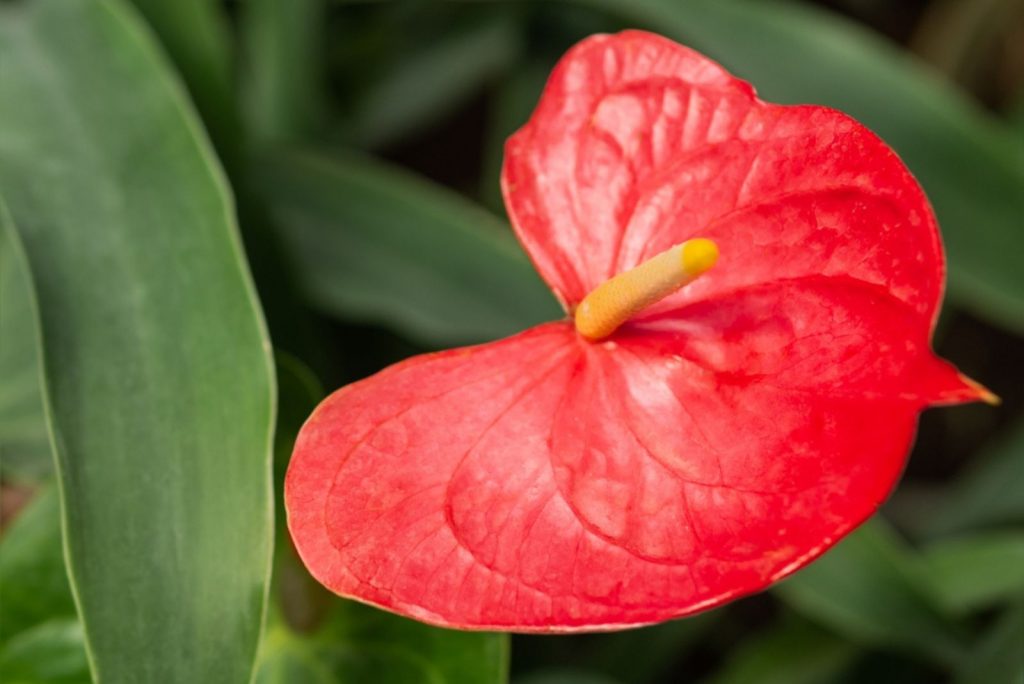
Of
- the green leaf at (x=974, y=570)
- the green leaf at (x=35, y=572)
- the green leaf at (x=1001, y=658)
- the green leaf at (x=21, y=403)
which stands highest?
the green leaf at (x=1001, y=658)

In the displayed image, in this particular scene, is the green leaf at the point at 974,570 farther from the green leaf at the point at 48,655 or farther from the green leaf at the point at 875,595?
the green leaf at the point at 48,655

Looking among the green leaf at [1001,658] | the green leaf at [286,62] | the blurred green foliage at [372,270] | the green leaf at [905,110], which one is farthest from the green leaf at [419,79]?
the green leaf at [1001,658]

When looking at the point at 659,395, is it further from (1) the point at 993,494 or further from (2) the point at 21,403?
(1) the point at 993,494

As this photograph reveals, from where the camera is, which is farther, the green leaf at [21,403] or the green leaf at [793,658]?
the green leaf at [793,658]

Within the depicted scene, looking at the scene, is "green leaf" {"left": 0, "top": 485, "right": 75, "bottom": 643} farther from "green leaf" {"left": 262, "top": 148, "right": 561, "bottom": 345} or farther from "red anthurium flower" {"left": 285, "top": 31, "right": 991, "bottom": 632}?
"green leaf" {"left": 262, "top": 148, "right": 561, "bottom": 345}

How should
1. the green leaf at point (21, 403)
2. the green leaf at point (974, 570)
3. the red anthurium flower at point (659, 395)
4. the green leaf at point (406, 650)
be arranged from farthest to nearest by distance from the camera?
1. the green leaf at point (974, 570)
2. the green leaf at point (21, 403)
3. the green leaf at point (406, 650)
4. the red anthurium flower at point (659, 395)

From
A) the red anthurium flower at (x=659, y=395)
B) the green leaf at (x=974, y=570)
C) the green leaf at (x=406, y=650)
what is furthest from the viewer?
the green leaf at (x=974, y=570)

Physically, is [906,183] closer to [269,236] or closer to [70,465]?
[70,465]
